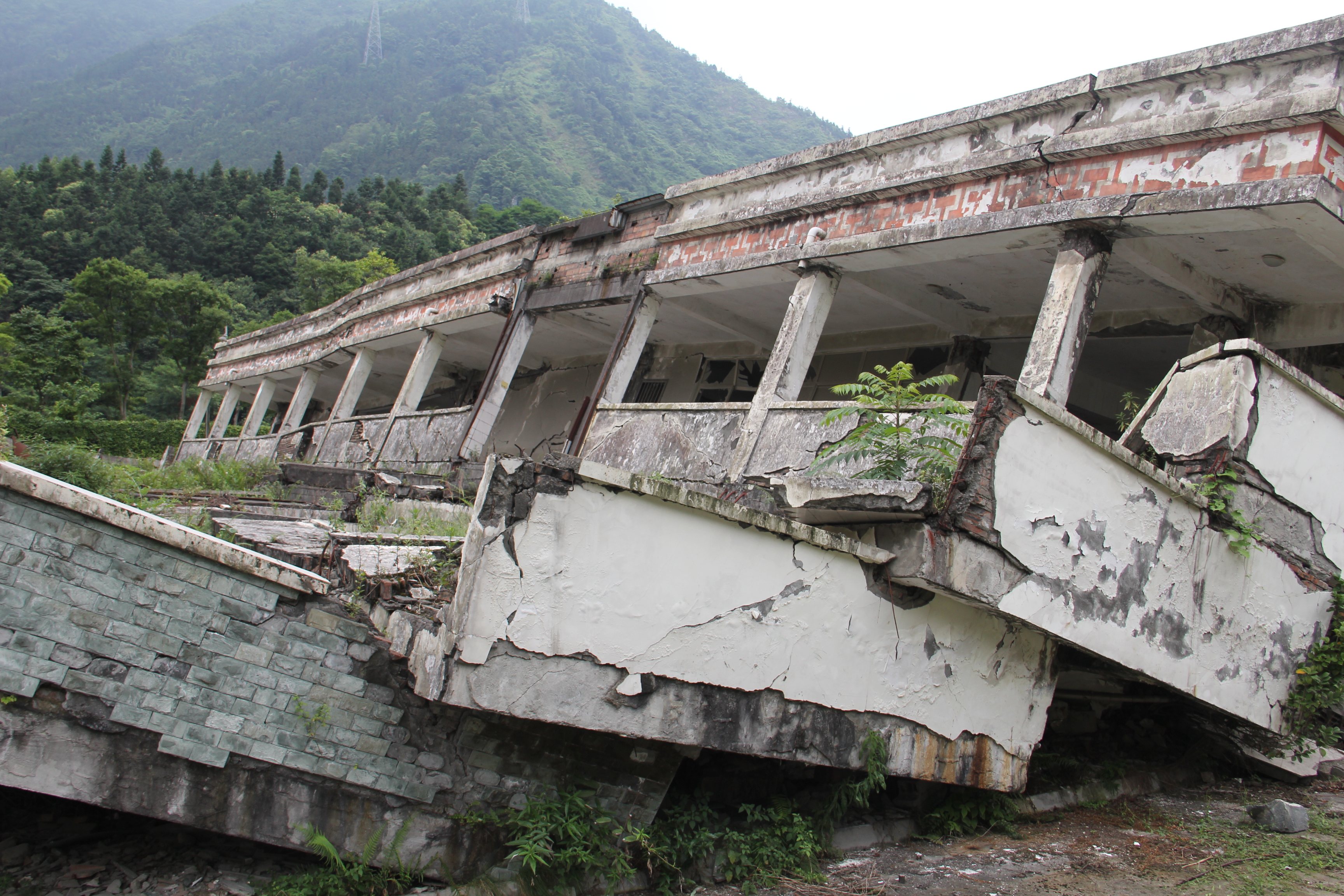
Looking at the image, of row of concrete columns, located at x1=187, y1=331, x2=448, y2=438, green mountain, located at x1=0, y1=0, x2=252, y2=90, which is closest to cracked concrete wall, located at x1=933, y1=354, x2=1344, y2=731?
row of concrete columns, located at x1=187, y1=331, x2=448, y2=438

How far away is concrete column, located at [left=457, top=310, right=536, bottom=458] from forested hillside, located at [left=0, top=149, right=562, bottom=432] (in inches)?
771

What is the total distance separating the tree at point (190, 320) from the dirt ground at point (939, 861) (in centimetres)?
3089

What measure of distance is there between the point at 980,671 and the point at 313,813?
3417 millimetres

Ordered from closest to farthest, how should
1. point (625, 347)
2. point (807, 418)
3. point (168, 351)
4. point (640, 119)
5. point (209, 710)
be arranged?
point (209, 710)
point (807, 418)
point (625, 347)
point (168, 351)
point (640, 119)

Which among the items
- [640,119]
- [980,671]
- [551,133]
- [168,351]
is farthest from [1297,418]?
[640,119]

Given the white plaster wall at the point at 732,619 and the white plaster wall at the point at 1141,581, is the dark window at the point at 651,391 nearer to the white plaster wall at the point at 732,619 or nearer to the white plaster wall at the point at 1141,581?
the white plaster wall at the point at 732,619

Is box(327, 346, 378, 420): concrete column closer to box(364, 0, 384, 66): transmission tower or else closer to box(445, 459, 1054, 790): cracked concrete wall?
box(445, 459, 1054, 790): cracked concrete wall

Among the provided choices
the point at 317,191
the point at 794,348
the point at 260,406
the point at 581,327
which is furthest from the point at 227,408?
the point at 317,191

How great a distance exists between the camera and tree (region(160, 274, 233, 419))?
3127cm

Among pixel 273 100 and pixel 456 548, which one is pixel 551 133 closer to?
pixel 273 100

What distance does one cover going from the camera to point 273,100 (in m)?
121

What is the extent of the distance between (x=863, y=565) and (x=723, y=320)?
18.8ft

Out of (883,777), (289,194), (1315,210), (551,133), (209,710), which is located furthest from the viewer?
(551,133)

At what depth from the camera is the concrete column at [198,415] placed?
22219mm
